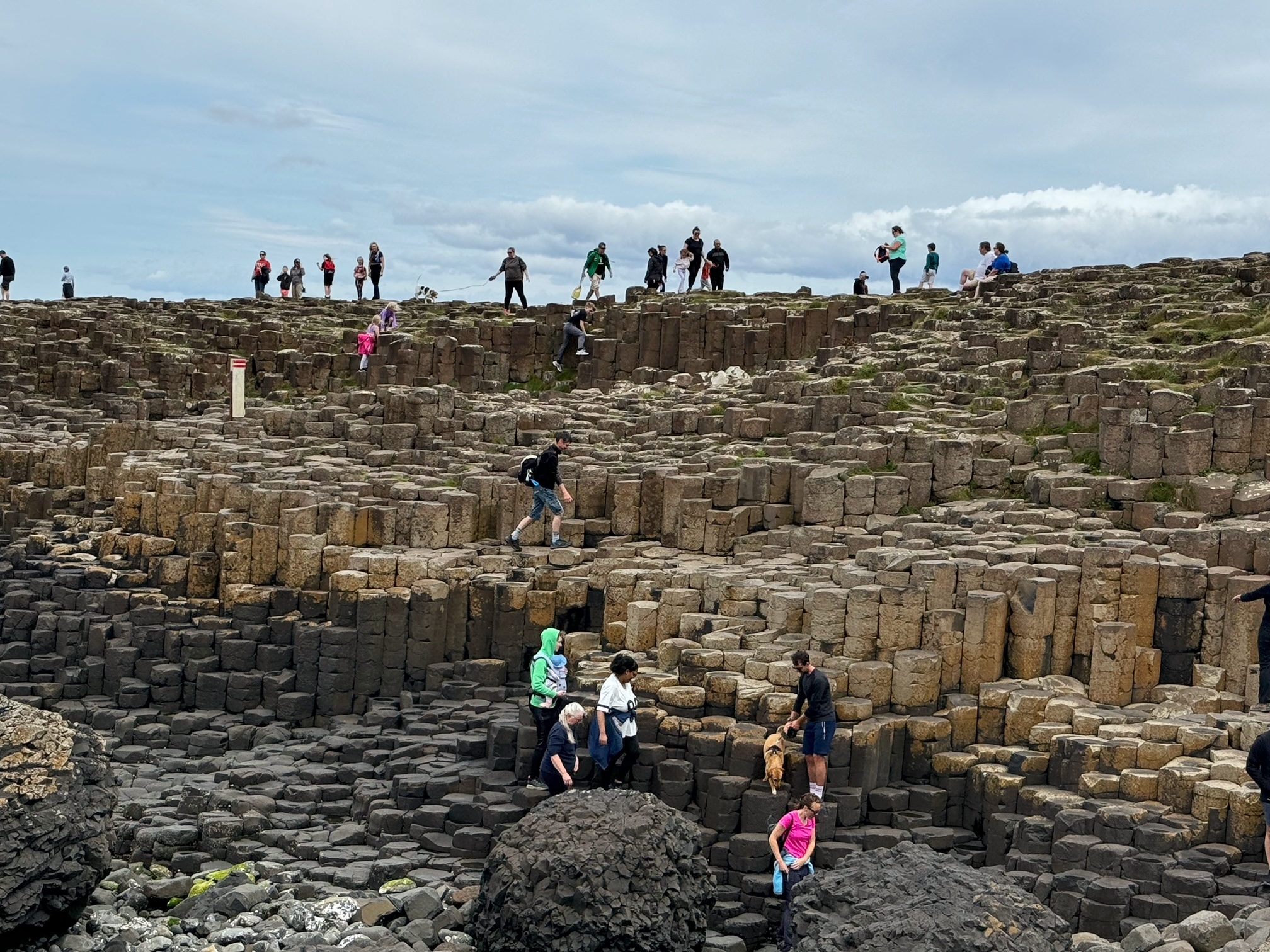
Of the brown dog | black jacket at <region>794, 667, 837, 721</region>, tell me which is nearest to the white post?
the brown dog

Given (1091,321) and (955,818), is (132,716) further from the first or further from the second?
(1091,321)

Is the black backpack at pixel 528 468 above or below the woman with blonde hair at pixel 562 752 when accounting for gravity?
above

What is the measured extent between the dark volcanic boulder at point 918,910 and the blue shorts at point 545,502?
11855 mm

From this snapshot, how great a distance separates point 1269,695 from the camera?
18.6 metres

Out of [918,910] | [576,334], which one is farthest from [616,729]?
[576,334]

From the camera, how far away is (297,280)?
51375mm

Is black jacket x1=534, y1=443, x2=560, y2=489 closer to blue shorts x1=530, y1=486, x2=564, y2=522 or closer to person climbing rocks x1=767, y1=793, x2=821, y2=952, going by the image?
blue shorts x1=530, y1=486, x2=564, y2=522

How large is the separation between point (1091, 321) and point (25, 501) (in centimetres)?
2132

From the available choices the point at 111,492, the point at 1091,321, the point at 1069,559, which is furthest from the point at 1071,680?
the point at 111,492

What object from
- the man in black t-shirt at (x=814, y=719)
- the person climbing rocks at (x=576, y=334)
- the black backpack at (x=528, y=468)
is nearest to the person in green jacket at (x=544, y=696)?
the man in black t-shirt at (x=814, y=719)

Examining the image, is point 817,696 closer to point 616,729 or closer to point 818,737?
point 818,737

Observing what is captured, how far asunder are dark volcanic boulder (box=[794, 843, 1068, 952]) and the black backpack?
471 inches

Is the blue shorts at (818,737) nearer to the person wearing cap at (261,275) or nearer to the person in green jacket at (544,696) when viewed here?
the person in green jacket at (544,696)

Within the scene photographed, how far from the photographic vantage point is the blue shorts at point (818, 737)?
17906mm
